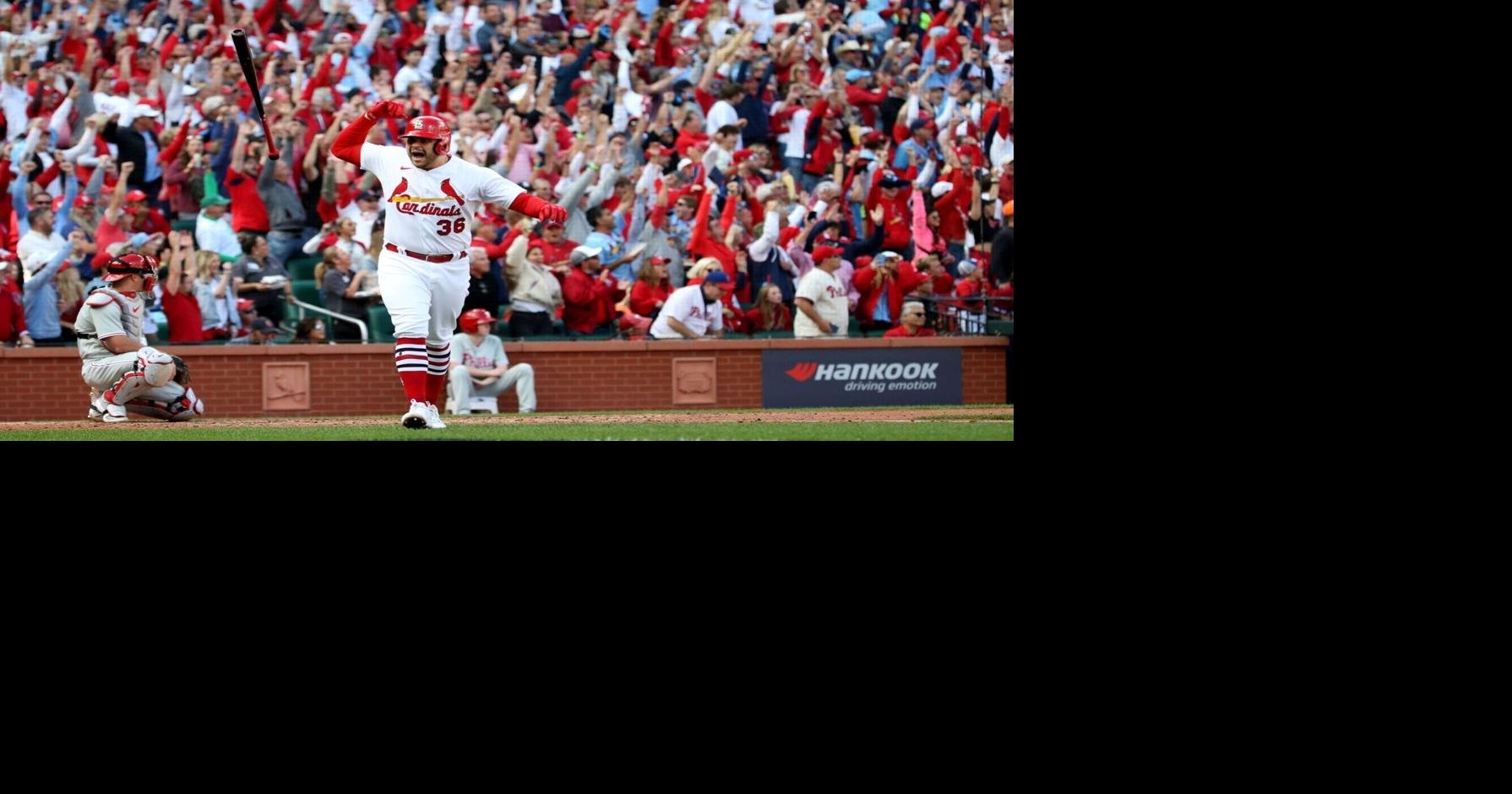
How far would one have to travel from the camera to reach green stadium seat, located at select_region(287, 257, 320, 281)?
35.4 feet

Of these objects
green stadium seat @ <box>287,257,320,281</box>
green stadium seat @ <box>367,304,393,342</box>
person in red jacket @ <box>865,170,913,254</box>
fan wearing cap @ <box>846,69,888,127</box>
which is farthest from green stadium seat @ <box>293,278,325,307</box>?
fan wearing cap @ <box>846,69,888,127</box>

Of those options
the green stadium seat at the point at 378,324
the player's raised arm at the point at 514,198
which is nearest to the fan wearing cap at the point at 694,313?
the green stadium seat at the point at 378,324

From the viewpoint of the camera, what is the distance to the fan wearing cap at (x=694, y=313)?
36.3 feet

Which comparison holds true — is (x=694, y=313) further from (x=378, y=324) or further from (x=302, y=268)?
(x=302, y=268)

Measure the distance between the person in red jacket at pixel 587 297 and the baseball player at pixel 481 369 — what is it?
0.69 metres

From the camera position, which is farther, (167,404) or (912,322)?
(912,322)

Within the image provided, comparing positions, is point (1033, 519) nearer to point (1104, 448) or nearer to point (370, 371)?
point (1104, 448)

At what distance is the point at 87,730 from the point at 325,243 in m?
7.05

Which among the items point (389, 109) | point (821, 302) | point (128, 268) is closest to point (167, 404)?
point (128, 268)

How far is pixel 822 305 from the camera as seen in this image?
11.3 meters

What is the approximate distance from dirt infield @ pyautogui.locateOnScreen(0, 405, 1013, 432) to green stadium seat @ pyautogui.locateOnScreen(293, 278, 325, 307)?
103 cm

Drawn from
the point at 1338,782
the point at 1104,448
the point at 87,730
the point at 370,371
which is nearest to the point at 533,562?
the point at 87,730

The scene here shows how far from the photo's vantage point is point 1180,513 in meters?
4.45

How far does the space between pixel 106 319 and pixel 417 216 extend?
212 centimetres
